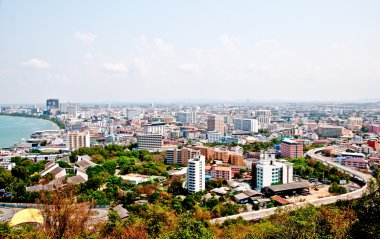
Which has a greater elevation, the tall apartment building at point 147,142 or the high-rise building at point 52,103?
the high-rise building at point 52,103

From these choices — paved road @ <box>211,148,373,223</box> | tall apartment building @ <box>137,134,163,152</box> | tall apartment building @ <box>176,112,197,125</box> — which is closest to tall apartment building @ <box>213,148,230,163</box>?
tall apartment building @ <box>137,134,163,152</box>

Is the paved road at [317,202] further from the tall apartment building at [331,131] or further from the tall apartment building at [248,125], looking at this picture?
the tall apartment building at [248,125]

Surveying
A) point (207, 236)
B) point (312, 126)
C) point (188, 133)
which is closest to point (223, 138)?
point (188, 133)

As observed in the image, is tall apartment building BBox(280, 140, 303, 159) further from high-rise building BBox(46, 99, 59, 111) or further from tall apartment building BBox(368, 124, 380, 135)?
high-rise building BBox(46, 99, 59, 111)

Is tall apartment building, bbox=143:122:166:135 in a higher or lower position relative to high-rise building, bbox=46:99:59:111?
lower

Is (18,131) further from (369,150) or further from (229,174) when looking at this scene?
(369,150)

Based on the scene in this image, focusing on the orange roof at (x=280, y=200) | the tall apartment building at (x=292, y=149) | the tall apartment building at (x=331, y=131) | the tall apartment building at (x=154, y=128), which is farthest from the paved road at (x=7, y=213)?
the tall apartment building at (x=331, y=131)
